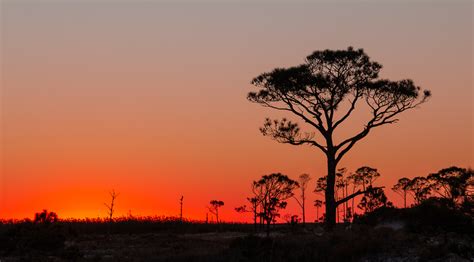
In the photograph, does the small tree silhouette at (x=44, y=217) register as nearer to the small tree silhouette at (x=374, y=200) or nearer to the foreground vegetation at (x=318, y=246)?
the foreground vegetation at (x=318, y=246)

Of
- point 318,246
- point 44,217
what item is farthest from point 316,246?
point 44,217

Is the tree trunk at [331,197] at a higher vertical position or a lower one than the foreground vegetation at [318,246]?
higher

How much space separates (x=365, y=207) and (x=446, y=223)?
4329 centimetres

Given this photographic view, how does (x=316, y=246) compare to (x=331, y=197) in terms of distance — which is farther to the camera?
(x=331, y=197)

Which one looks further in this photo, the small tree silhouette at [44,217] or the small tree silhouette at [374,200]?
the small tree silhouette at [374,200]

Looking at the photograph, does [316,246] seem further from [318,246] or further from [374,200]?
[374,200]

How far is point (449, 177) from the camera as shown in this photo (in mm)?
66312

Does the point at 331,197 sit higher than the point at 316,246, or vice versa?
the point at 331,197

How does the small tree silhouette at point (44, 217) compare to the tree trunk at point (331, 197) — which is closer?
the small tree silhouette at point (44, 217)

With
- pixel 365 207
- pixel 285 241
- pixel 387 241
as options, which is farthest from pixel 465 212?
pixel 365 207

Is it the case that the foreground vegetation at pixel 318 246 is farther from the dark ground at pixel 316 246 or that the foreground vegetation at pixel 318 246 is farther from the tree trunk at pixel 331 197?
the tree trunk at pixel 331 197

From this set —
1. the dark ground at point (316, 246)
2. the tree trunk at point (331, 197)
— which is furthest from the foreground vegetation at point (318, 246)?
the tree trunk at point (331, 197)

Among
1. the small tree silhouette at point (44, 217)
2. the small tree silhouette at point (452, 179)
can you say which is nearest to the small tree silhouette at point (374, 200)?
the small tree silhouette at point (452, 179)

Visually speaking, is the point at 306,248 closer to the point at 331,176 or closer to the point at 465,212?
the point at 465,212
